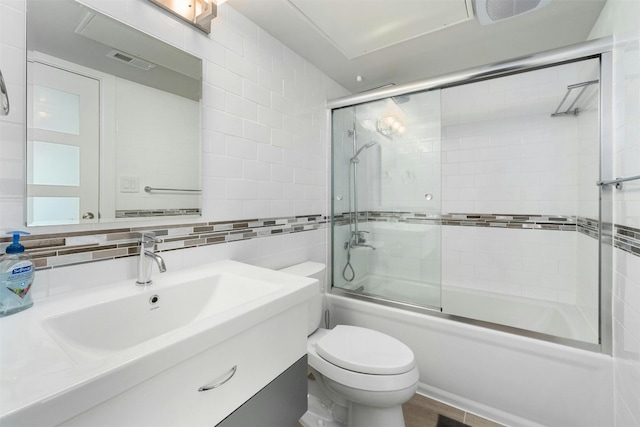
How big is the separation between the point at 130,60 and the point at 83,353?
1005 mm

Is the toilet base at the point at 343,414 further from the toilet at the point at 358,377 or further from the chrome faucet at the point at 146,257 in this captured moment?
the chrome faucet at the point at 146,257

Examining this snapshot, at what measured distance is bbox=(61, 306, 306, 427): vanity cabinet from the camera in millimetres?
535

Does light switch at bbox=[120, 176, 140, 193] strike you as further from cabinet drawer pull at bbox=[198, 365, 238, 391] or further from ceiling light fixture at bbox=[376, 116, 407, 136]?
ceiling light fixture at bbox=[376, 116, 407, 136]

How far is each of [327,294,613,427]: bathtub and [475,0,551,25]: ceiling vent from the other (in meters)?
1.59

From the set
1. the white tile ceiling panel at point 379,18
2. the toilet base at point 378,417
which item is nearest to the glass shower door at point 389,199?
the white tile ceiling panel at point 379,18

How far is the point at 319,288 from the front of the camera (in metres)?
1.42

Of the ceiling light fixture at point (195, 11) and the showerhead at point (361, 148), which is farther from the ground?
the ceiling light fixture at point (195, 11)

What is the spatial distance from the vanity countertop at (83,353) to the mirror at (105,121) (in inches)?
11.3

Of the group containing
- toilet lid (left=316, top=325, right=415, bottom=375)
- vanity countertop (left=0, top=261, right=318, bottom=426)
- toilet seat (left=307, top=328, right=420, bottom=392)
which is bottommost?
toilet seat (left=307, top=328, right=420, bottom=392)

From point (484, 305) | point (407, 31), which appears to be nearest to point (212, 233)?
point (407, 31)

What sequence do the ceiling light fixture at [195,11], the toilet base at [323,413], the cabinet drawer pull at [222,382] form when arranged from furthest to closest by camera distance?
the toilet base at [323,413] → the ceiling light fixture at [195,11] → the cabinet drawer pull at [222,382]

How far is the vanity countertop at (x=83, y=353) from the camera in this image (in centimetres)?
43

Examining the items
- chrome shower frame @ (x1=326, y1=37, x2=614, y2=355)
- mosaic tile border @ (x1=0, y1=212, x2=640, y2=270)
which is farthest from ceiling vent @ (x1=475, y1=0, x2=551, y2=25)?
mosaic tile border @ (x1=0, y1=212, x2=640, y2=270)

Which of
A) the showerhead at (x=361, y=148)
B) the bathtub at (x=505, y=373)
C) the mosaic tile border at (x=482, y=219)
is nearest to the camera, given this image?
the bathtub at (x=505, y=373)
